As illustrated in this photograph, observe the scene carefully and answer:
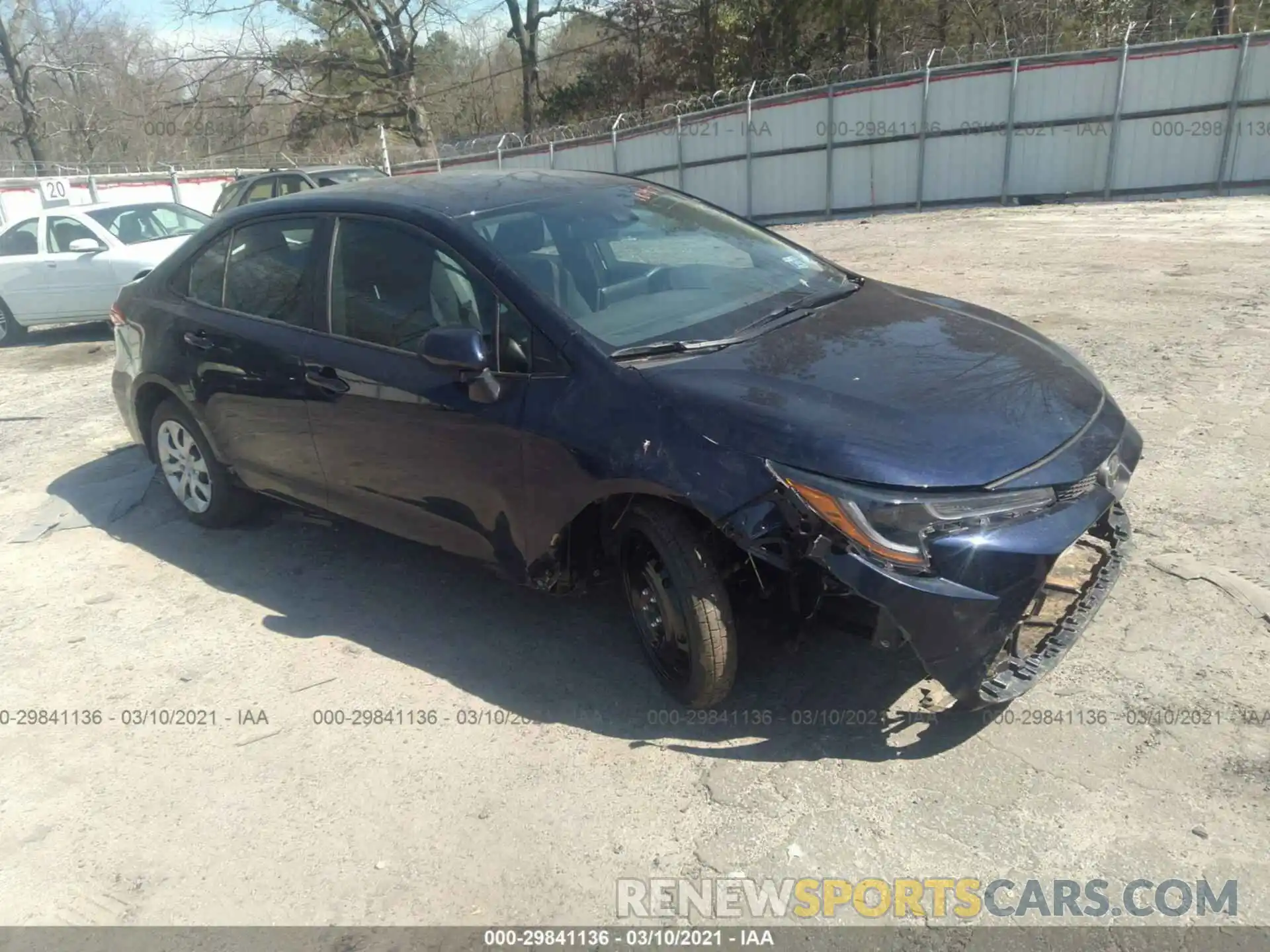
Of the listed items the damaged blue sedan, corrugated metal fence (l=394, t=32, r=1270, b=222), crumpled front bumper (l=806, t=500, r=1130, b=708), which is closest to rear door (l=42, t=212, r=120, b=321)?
the damaged blue sedan

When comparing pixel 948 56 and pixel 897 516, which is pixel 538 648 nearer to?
pixel 897 516

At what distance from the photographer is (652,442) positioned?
3.07m

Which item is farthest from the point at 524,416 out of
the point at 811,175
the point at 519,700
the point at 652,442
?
the point at 811,175

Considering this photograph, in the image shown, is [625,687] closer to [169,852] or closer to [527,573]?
[527,573]

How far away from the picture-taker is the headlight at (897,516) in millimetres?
2717

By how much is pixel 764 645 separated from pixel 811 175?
1631 centimetres

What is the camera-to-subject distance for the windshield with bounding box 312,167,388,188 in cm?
1318

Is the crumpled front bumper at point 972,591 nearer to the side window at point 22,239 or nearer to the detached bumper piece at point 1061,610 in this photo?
the detached bumper piece at point 1061,610

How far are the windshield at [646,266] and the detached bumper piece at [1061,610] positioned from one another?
4.64 feet

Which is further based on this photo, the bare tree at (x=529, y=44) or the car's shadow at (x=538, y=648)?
the bare tree at (x=529, y=44)

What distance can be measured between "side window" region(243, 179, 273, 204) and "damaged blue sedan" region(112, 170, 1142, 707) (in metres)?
9.96

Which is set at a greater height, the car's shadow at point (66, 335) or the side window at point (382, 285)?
the side window at point (382, 285)

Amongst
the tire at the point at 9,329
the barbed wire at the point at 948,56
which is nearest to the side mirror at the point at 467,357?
the tire at the point at 9,329

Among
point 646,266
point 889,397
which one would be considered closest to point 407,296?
point 646,266
